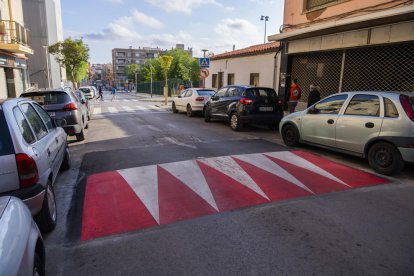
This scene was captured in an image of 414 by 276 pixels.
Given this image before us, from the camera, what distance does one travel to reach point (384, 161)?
5.93 m

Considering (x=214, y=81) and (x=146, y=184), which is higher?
(x=214, y=81)

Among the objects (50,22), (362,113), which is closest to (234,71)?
(362,113)

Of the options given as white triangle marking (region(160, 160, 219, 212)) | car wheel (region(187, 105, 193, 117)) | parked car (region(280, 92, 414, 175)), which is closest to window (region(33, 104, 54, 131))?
white triangle marking (region(160, 160, 219, 212))

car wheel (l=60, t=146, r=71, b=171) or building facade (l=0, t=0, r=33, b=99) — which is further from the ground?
building facade (l=0, t=0, r=33, b=99)

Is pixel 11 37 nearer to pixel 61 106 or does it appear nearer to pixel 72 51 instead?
pixel 61 106

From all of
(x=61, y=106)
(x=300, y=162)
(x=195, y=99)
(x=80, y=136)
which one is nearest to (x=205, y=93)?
(x=195, y=99)

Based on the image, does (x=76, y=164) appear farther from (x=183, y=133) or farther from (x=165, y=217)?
(x=183, y=133)

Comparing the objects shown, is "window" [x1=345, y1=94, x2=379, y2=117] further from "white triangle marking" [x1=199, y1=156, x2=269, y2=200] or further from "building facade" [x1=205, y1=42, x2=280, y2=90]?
"building facade" [x1=205, y1=42, x2=280, y2=90]

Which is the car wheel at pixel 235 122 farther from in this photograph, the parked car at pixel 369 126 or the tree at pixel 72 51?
the tree at pixel 72 51

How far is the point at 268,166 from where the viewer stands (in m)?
6.37

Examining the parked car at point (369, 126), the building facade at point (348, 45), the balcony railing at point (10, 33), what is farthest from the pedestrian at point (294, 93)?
the balcony railing at point (10, 33)

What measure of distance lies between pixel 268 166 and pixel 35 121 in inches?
167

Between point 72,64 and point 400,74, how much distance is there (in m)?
28.3

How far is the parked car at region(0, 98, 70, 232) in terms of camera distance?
10.2 ft
